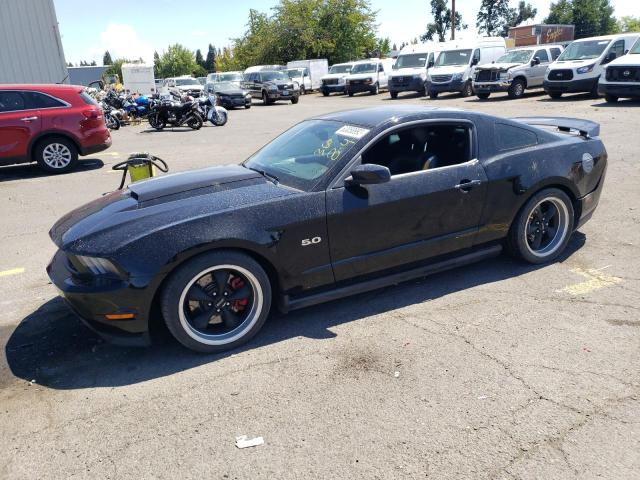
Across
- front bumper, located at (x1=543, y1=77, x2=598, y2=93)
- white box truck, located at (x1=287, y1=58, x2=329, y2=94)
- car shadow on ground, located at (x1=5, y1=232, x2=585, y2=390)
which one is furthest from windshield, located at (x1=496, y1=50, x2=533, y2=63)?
car shadow on ground, located at (x1=5, y1=232, x2=585, y2=390)

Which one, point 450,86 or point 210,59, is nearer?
point 450,86

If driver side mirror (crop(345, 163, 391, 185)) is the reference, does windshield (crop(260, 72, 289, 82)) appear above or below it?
above

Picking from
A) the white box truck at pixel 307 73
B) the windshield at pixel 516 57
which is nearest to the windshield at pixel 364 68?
the white box truck at pixel 307 73

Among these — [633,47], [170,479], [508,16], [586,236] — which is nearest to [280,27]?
[633,47]

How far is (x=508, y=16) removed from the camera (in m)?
101

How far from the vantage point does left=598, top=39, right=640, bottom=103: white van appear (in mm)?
16281

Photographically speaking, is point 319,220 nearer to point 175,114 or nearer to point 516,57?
point 175,114

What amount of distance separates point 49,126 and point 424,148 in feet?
27.9

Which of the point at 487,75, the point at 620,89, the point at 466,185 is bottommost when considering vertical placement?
the point at 620,89

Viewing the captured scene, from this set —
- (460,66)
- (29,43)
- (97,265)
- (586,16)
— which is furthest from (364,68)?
(586,16)

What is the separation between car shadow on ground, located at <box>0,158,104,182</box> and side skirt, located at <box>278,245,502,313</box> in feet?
28.5

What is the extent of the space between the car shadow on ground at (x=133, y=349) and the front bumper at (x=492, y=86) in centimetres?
1885

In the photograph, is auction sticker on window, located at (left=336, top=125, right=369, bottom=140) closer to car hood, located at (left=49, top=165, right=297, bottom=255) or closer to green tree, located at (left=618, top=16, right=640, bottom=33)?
car hood, located at (left=49, top=165, right=297, bottom=255)

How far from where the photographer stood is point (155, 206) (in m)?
3.61
